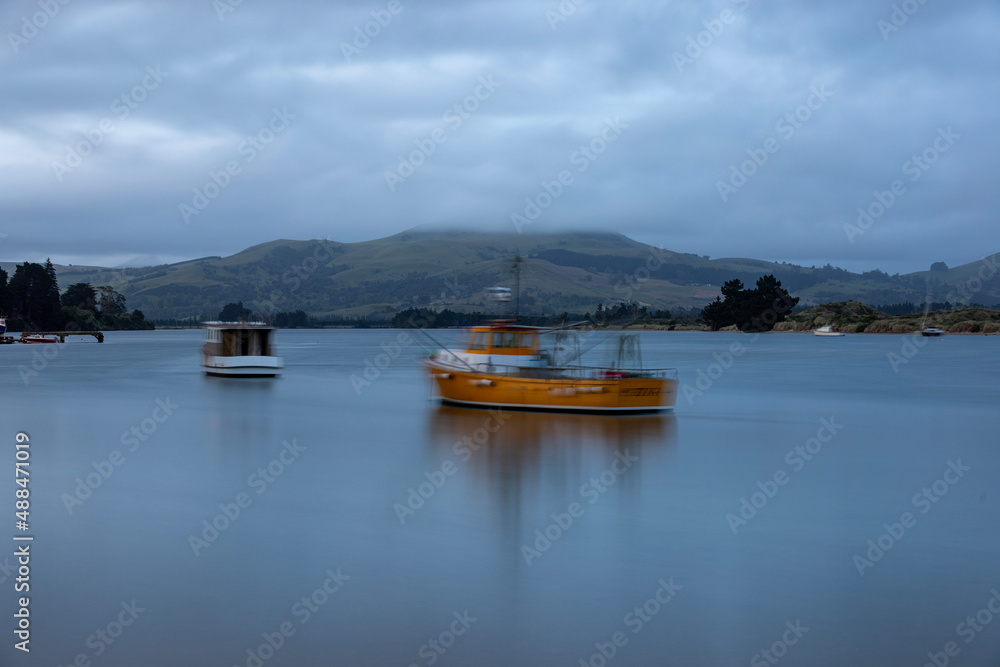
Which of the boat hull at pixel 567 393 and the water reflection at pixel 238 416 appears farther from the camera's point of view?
the boat hull at pixel 567 393

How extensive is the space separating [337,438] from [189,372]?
41.7 m

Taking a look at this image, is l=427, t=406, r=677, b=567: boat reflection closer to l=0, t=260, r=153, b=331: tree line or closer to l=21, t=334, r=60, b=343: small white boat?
l=21, t=334, r=60, b=343: small white boat

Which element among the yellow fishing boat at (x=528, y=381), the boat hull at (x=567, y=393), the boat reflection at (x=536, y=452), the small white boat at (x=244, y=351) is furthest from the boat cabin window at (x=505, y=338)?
the small white boat at (x=244, y=351)

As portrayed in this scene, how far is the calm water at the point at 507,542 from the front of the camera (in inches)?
435

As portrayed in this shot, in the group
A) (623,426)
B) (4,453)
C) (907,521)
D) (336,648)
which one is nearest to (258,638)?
(336,648)

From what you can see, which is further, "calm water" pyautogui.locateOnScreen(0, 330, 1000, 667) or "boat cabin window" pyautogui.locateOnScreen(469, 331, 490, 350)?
"boat cabin window" pyautogui.locateOnScreen(469, 331, 490, 350)

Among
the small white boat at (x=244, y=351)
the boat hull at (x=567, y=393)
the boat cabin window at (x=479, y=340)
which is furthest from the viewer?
the small white boat at (x=244, y=351)

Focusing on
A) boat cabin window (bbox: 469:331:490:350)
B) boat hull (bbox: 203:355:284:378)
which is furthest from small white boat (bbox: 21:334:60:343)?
boat cabin window (bbox: 469:331:490:350)

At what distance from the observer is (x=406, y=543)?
632 inches

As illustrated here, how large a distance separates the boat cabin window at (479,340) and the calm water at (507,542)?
12.3 feet

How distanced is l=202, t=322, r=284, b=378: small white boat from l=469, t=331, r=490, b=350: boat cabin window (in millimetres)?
23361

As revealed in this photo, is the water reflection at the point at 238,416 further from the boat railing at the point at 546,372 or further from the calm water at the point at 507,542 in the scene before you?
the boat railing at the point at 546,372

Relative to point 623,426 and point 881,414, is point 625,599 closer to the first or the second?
point 623,426

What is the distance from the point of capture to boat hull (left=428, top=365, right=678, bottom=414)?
34.8 meters
